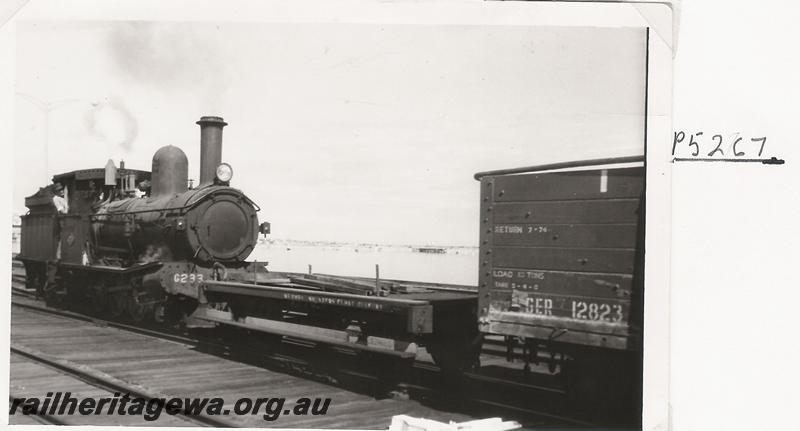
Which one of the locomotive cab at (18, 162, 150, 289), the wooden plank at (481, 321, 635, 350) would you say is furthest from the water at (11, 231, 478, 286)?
the locomotive cab at (18, 162, 150, 289)

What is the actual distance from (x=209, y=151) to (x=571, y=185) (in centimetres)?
692

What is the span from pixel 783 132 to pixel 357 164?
3.65 metres

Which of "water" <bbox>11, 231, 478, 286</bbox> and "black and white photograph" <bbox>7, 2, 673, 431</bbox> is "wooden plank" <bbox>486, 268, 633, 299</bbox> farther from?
"water" <bbox>11, 231, 478, 286</bbox>

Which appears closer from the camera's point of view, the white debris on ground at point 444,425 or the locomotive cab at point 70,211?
the white debris on ground at point 444,425

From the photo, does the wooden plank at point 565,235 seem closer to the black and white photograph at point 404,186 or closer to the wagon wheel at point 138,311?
the black and white photograph at point 404,186

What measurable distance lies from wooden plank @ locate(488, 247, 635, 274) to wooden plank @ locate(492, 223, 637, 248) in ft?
0.15

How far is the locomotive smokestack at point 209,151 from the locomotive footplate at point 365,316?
2.05m

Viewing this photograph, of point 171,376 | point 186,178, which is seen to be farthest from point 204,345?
point 186,178

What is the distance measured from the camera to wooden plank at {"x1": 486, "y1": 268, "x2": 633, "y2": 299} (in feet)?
16.7

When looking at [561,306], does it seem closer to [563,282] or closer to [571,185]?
[563,282]

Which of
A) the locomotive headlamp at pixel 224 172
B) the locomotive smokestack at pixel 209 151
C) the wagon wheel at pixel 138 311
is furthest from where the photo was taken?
the wagon wheel at pixel 138 311

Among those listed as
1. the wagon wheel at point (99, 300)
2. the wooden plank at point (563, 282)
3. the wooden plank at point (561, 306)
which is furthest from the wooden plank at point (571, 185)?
the wagon wheel at point (99, 300)

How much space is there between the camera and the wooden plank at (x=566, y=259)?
5098mm

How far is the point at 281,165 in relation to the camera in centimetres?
738
